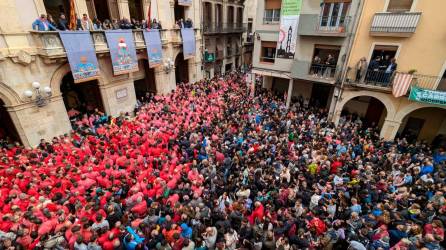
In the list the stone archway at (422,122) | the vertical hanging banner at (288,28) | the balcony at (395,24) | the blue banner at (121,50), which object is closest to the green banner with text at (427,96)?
the stone archway at (422,122)

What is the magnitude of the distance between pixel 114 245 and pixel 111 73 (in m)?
11.0

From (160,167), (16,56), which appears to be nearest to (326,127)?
(160,167)

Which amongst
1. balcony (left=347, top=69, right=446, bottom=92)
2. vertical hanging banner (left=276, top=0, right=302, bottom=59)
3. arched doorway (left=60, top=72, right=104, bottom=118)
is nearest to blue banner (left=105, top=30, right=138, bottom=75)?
arched doorway (left=60, top=72, right=104, bottom=118)

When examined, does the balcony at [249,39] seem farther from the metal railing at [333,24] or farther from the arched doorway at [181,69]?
the metal railing at [333,24]

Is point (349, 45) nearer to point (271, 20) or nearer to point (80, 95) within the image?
point (271, 20)

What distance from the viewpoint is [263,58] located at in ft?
55.7

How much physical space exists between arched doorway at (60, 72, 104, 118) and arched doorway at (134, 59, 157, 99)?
124 inches

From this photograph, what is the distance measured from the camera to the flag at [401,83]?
36.9 feet

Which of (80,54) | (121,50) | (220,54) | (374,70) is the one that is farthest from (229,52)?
(80,54)

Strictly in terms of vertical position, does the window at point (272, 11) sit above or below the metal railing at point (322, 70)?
above

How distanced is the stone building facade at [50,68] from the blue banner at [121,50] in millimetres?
401

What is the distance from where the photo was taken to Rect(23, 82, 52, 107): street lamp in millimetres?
10148

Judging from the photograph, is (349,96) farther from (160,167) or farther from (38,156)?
(38,156)

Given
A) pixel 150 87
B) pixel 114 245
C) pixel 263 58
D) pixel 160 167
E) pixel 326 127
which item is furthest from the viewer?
pixel 150 87
